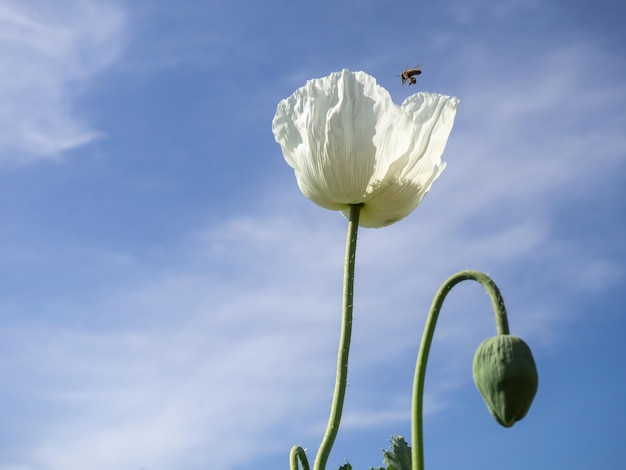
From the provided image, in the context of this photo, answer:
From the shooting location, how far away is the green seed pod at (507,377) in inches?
73.1

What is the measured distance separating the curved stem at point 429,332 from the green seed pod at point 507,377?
63 mm

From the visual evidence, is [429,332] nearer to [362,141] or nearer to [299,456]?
[299,456]

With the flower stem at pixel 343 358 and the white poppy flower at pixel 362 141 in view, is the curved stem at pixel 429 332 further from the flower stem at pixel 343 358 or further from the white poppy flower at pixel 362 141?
the white poppy flower at pixel 362 141

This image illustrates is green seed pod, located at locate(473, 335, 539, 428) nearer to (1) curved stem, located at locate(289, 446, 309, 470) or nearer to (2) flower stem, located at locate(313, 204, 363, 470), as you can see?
(2) flower stem, located at locate(313, 204, 363, 470)

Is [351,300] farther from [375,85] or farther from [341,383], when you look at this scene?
[375,85]

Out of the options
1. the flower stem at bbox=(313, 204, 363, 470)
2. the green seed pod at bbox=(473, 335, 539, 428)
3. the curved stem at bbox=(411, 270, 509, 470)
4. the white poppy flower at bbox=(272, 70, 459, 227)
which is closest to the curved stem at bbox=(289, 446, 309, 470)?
the flower stem at bbox=(313, 204, 363, 470)

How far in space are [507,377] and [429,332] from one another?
0.22 m

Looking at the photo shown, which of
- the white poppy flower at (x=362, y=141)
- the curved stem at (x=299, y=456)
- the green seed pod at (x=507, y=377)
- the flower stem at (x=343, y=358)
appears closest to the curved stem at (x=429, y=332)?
the green seed pod at (x=507, y=377)

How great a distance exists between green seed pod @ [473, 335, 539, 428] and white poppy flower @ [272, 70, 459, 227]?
28.1 inches

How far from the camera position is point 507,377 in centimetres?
186

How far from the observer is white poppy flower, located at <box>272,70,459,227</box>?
97.2 inches

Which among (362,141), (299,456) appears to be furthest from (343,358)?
(362,141)

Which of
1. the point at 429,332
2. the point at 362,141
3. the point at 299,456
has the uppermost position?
the point at 362,141

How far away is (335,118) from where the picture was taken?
247 centimetres
